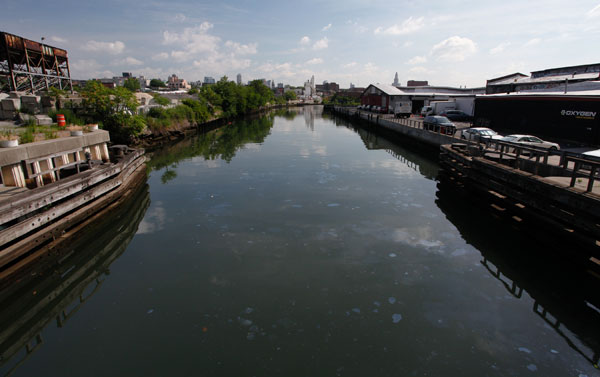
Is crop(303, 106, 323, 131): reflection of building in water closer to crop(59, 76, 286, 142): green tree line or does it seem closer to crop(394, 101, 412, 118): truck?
crop(394, 101, 412, 118): truck

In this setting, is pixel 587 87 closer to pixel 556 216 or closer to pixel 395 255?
pixel 556 216

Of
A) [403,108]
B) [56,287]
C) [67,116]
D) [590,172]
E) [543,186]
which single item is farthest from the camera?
[403,108]

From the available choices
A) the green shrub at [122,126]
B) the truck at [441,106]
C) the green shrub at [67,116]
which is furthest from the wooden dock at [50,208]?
the truck at [441,106]

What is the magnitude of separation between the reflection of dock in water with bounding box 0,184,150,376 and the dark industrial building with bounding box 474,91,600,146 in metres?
31.7

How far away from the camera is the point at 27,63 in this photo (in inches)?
1241

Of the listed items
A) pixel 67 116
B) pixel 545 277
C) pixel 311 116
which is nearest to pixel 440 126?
pixel 545 277

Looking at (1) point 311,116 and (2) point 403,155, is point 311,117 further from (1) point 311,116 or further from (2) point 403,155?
(2) point 403,155

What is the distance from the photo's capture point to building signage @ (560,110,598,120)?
925 inches

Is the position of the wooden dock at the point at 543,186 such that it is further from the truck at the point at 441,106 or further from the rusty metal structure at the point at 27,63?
the rusty metal structure at the point at 27,63

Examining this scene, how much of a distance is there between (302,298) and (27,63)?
126ft

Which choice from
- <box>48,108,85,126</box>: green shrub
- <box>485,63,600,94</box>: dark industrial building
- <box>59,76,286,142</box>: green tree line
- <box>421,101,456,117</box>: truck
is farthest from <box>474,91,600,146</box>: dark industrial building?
<box>48,108,85,126</box>: green shrub

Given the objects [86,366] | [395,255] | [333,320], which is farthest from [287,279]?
[86,366]

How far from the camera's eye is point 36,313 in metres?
9.40

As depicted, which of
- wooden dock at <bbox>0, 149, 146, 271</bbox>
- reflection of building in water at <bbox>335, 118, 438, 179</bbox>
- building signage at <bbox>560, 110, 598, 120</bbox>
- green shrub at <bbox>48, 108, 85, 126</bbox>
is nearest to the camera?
wooden dock at <bbox>0, 149, 146, 271</bbox>
